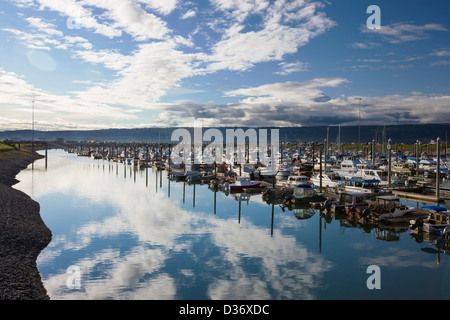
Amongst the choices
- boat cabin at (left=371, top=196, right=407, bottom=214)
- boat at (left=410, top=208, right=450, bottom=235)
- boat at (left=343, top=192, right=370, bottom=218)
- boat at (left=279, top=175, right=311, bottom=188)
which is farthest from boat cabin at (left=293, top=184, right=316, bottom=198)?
boat at (left=410, top=208, right=450, bottom=235)

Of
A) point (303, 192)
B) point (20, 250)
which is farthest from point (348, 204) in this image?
point (20, 250)

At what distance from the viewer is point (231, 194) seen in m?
47.2

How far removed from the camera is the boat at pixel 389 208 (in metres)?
28.0

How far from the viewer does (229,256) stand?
829 inches

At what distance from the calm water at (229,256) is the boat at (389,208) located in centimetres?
146

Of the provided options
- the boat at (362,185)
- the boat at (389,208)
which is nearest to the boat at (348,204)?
the boat at (389,208)

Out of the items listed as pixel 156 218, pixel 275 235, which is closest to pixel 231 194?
pixel 156 218

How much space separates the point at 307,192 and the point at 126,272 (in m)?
25.1

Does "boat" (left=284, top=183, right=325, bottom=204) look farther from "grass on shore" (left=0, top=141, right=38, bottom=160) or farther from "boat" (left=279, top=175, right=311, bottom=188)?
"grass on shore" (left=0, top=141, right=38, bottom=160)

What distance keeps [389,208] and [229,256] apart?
1644 cm

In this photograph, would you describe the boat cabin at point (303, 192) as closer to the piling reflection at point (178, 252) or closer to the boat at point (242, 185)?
the piling reflection at point (178, 252)

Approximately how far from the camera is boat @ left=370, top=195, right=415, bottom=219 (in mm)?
28047
